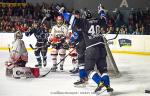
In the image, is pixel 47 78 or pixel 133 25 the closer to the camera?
pixel 47 78

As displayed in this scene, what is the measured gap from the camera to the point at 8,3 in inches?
725

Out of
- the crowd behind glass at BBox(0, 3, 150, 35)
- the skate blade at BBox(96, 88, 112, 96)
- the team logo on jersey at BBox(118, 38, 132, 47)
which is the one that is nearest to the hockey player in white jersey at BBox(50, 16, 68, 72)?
the skate blade at BBox(96, 88, 112, 96)

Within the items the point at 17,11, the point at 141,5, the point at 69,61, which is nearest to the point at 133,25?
the point at 141,5

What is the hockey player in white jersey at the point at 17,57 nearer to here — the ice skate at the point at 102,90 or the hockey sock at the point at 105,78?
the ice skate at the point at 102,90

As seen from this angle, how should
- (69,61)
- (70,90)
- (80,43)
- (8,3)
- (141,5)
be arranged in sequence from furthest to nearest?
(8,3) → (141,5) → (69,61) → (80,43) → (70,90)

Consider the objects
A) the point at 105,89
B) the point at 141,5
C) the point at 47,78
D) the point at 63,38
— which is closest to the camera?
the point at 105,89

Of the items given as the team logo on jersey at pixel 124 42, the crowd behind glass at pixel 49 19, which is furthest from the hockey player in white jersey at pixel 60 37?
the team logo on jersey at pixel 124 42

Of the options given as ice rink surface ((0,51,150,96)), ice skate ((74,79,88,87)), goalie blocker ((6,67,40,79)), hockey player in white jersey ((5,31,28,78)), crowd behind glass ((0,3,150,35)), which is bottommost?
ice rink surface ((0,51,150,96))

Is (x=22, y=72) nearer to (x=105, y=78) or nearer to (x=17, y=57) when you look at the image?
(x=17, y=57)

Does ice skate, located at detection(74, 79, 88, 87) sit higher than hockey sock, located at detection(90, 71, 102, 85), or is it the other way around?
hockey sock, located at detection(90, 71, 102, 85)

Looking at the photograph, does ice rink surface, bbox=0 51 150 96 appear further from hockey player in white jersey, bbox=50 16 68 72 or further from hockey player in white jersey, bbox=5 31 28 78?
hockey player in white jersey, bbox=50 16 68 72

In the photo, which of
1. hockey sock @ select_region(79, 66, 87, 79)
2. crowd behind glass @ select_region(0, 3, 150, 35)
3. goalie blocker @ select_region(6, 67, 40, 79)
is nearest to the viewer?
hockey sock @ select_region(79, 66, 87, 79)

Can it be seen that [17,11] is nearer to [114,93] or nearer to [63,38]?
[63,38]

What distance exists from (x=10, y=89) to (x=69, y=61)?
3.96 m
